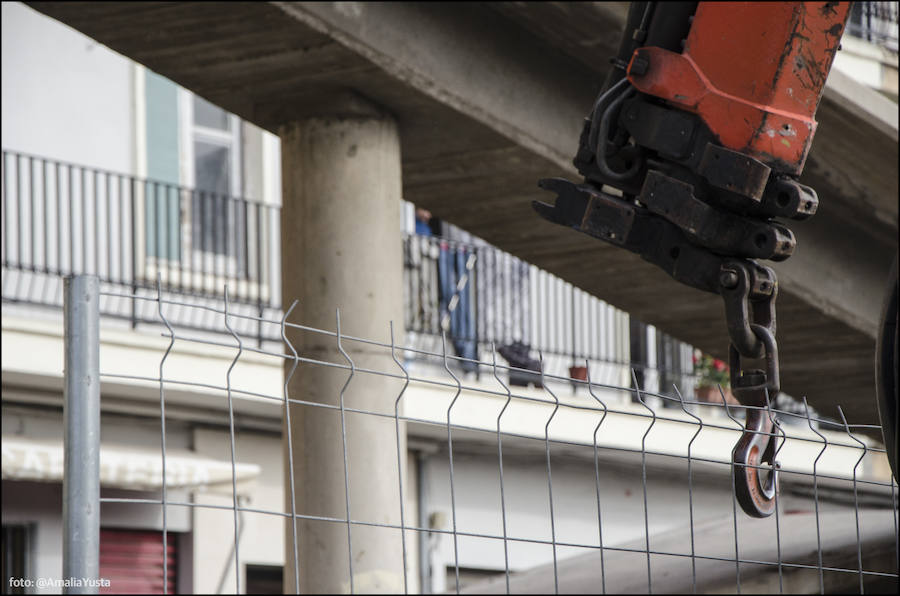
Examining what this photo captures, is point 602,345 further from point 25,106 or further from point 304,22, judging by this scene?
point 304,22

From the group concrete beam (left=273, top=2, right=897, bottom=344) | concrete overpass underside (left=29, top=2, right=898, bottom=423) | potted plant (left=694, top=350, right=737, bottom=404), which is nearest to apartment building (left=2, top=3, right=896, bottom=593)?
potted plant (left=694, top=350, right=737, bottom=404)

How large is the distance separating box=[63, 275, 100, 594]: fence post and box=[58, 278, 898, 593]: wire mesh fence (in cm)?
9

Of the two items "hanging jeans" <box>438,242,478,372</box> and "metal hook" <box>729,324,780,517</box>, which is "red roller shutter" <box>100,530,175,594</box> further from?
"metal hook" <box>729,324,780,517</box>

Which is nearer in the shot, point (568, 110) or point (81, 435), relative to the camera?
point (81, 435)

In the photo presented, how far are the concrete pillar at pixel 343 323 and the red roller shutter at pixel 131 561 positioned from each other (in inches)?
285

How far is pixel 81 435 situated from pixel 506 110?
5.39 metres

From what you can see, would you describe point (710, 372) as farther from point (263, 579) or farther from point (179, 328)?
point (179, 328)

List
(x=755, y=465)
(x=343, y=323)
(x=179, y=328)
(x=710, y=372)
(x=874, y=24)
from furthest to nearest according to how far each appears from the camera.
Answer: (x=874, y=24), (x=710, y=372), (x=179, y=328), (x=343, y=323), (x=755, y=465)

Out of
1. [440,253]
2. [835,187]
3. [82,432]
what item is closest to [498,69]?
[835,187]

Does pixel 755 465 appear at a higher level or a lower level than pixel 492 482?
lower

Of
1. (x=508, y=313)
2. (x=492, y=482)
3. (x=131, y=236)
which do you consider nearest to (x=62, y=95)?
(x=131, y=236)

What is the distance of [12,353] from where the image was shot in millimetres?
13375

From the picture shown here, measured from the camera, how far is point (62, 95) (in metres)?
15.2

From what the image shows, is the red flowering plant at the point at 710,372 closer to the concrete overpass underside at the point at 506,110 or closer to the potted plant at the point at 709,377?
the potted plant at the point at 709,377
